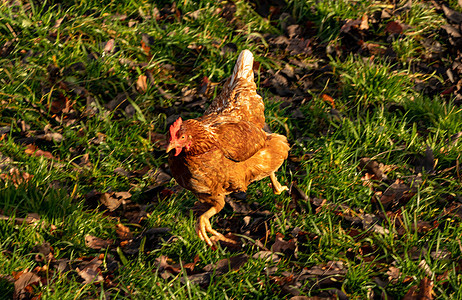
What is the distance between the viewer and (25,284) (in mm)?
3293

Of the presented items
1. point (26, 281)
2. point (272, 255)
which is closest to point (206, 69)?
point (272, 255)

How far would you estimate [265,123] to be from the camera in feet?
16.1

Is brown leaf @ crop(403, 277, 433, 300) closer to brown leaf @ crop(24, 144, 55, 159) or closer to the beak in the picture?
the beak

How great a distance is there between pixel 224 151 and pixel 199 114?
1.28m

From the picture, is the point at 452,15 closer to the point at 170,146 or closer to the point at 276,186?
the point at 276,186

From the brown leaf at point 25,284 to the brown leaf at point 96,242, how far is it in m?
0.53

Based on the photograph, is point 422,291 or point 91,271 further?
point 91,271

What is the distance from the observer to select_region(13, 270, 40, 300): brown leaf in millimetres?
3246

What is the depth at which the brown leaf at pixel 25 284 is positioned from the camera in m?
3.25

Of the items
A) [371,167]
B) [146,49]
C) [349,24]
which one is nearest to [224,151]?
[371,167]

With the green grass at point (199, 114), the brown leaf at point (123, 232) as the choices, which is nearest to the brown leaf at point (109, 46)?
the green grass at point (199, 114)

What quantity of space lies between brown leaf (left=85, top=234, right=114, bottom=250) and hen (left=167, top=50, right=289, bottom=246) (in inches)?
27.2

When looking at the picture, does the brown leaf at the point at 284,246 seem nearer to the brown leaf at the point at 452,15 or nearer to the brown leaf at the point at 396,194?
the brown leaf at the point at 396,194

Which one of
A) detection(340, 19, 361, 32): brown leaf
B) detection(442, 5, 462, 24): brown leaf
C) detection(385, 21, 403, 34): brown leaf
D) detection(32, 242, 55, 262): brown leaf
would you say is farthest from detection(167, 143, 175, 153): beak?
detection(442, 5, 462, 24): brown leaf
